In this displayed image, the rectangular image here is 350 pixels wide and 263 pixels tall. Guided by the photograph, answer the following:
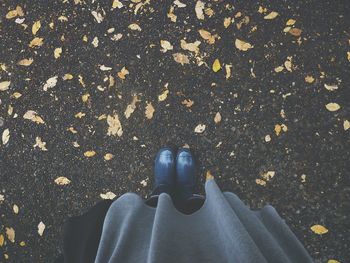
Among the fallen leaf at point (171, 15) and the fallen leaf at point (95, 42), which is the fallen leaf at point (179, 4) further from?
the fallen leaf at point (95, 42)

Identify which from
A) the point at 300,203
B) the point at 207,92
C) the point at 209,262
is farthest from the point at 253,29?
the point at 209,262

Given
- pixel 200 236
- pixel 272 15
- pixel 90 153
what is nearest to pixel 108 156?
pixel 90 153

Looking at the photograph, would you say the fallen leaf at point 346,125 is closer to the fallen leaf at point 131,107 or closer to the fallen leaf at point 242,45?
the fallen leaf at point 242,45

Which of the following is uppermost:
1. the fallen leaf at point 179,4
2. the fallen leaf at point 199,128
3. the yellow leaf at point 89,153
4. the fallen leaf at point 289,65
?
the fallen leaf at point 179,4

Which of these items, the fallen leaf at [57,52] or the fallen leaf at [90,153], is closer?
the fallen leaf at [90,153]

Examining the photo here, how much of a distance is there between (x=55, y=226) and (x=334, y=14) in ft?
7.95

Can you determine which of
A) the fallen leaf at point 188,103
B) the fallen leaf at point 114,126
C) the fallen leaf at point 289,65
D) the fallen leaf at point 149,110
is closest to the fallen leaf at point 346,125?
the fallen leaf at point 289,65

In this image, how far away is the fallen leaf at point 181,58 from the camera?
2585 mm

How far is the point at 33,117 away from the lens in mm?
2670

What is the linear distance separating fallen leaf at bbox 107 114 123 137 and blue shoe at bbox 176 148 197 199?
1.52 ft

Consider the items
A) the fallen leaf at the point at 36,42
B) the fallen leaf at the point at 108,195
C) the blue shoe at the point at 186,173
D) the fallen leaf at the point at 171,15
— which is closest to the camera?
the blue shoe at the point at 186,173

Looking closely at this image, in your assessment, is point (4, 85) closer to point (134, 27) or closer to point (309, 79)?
point (134, 27)

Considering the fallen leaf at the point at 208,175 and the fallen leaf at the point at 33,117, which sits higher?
the fallen leaf at the point at 33,117

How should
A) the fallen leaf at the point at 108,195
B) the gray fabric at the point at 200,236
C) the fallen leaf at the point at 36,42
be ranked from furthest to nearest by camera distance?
1. the fallen leaf at the point at 36,42
2. the fallen leaf at the point at 108,195
3. the gray fabric at the point at 200,236
